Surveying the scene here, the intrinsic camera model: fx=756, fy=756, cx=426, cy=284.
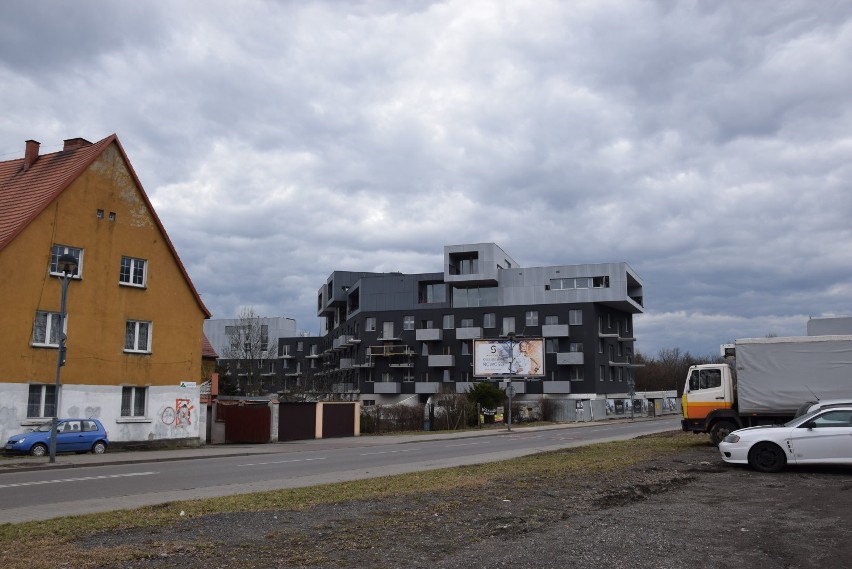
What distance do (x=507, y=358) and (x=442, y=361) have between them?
772 inches

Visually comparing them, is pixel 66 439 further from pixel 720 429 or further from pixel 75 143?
pixel 720 429

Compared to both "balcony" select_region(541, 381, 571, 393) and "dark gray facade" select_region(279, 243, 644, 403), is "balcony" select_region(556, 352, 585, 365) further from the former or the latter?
"balcony" select_region(541, 381, 571, 393)

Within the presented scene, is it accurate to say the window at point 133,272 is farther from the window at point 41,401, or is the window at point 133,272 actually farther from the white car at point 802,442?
the white car at point 802,442

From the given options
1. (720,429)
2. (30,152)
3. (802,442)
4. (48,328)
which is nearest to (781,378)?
(720,429)

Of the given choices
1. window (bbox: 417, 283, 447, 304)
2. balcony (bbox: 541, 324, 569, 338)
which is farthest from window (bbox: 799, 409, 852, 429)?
window (bbox: 417, 283, 447, 304)

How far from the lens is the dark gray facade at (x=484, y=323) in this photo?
8462cm

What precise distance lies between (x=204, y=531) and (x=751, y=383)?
19.7m

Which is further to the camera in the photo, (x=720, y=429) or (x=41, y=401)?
(x=41, y=401)

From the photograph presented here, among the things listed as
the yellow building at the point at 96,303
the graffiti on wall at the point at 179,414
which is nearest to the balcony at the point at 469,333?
the yellow building at the point at 96,303

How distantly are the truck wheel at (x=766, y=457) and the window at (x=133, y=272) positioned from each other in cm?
2550

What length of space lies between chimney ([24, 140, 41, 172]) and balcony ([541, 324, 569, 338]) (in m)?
60.7

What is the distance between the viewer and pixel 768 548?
8367mm

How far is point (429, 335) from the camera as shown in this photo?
291 feet

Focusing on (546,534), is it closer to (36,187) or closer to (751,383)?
(751,383)
